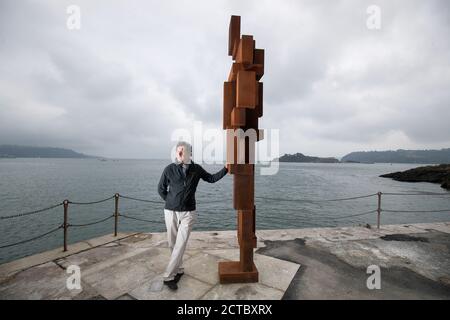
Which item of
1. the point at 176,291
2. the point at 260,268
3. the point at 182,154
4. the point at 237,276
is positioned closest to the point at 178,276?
the point at 176,291

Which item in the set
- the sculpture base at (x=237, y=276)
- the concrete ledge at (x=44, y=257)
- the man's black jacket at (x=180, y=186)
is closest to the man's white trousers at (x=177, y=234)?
the man's black jacket at (x=180, y=186)

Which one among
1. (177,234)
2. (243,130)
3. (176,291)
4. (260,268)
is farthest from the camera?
(260,268)

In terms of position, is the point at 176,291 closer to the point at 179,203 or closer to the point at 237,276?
the point at 237,276

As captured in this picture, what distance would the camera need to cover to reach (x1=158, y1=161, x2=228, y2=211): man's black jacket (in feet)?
11.6

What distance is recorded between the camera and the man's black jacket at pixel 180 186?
3545 mm

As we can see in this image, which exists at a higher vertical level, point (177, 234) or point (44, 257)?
point (177, 234)

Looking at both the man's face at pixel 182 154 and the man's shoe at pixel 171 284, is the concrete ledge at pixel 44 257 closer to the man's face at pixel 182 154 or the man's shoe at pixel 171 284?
the man's shoe at pixel 171 284

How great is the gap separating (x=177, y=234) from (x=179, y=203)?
0.53 m

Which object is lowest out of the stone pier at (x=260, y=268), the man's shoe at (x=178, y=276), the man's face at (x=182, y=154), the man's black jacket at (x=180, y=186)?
the stone pier at (x=260, y=268)

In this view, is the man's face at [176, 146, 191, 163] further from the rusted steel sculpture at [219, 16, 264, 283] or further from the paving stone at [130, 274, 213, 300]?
the paving stone at [130, 274, 213, 300]

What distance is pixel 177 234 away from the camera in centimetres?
357

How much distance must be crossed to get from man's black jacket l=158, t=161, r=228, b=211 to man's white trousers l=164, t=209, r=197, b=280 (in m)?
0.13
